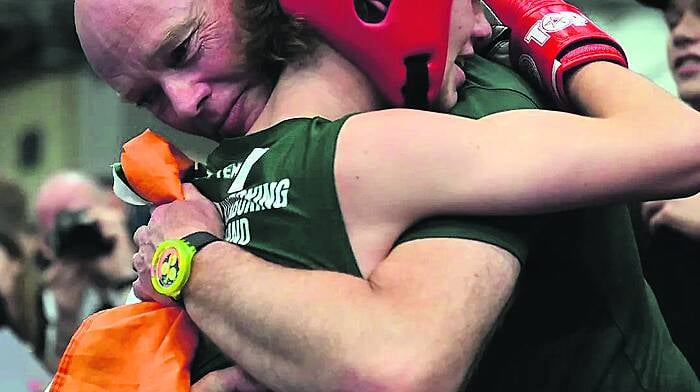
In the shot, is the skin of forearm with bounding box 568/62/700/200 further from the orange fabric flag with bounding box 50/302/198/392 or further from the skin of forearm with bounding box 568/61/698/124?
the orange fabric flag with bounding box 50/302/198/392

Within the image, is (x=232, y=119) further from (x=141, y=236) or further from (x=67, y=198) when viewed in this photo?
(x=67, y=198)

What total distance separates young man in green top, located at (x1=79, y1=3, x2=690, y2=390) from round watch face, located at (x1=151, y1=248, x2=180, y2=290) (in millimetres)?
25

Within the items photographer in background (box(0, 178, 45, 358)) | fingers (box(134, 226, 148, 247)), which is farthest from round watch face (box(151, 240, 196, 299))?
photographer in background (box(0, 178, 45, 358))

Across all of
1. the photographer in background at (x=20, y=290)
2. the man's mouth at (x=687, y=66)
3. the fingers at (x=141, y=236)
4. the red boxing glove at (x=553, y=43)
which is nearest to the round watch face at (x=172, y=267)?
the fingers at (x=141, y=236)

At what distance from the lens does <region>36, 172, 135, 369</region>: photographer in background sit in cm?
332

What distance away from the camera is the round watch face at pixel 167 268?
1189 mm

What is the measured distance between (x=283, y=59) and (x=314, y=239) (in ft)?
0.87

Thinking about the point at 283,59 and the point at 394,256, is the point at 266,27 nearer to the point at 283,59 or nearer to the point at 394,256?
the point at 283,59

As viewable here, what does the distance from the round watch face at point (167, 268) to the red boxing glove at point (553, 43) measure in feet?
1.59

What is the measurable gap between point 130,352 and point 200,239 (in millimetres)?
169

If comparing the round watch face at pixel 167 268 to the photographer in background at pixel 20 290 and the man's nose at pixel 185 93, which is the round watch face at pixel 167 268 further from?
the photographer in background at pixel 20 290

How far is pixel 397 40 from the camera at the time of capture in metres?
1.22

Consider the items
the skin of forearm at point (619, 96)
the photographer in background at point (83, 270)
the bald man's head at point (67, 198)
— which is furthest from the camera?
the bald man's head at point (67, 198)

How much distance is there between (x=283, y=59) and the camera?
4.25 ft
